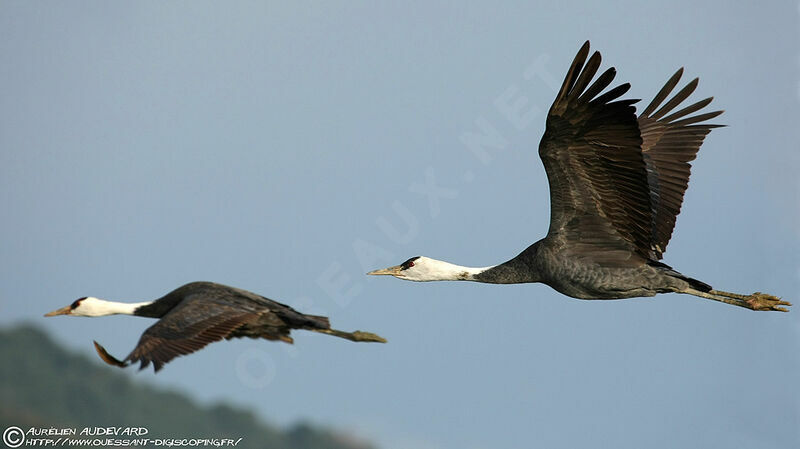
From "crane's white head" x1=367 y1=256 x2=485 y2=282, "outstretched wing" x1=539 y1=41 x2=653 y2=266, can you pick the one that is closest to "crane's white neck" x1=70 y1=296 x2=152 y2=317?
"crane's white head" x1=367 y1=256 x2=485 y2=282

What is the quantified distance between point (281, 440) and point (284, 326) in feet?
118

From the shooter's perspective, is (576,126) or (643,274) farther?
(643,274)

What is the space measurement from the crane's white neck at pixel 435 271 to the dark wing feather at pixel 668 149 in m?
2.33

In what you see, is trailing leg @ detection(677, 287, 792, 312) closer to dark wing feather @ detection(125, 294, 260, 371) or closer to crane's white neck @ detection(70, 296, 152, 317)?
dark wing feather @ detection(125, 294, 260, 371)

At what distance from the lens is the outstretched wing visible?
11133mm

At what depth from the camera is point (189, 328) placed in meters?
10.8

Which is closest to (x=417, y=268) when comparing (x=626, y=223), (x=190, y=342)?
(x=626, y=223)

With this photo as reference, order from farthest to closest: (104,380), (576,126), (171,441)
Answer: (104,380) → (171,441) → (576,126)

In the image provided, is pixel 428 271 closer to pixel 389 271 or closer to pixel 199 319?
pixel 389 271

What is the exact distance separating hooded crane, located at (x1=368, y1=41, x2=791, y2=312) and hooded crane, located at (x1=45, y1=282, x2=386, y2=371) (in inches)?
84.1

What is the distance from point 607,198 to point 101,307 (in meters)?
6.04

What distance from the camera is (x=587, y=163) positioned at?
38.2 ft

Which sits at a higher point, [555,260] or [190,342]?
[555,260]

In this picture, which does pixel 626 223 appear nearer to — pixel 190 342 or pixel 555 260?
pixel 555 260
